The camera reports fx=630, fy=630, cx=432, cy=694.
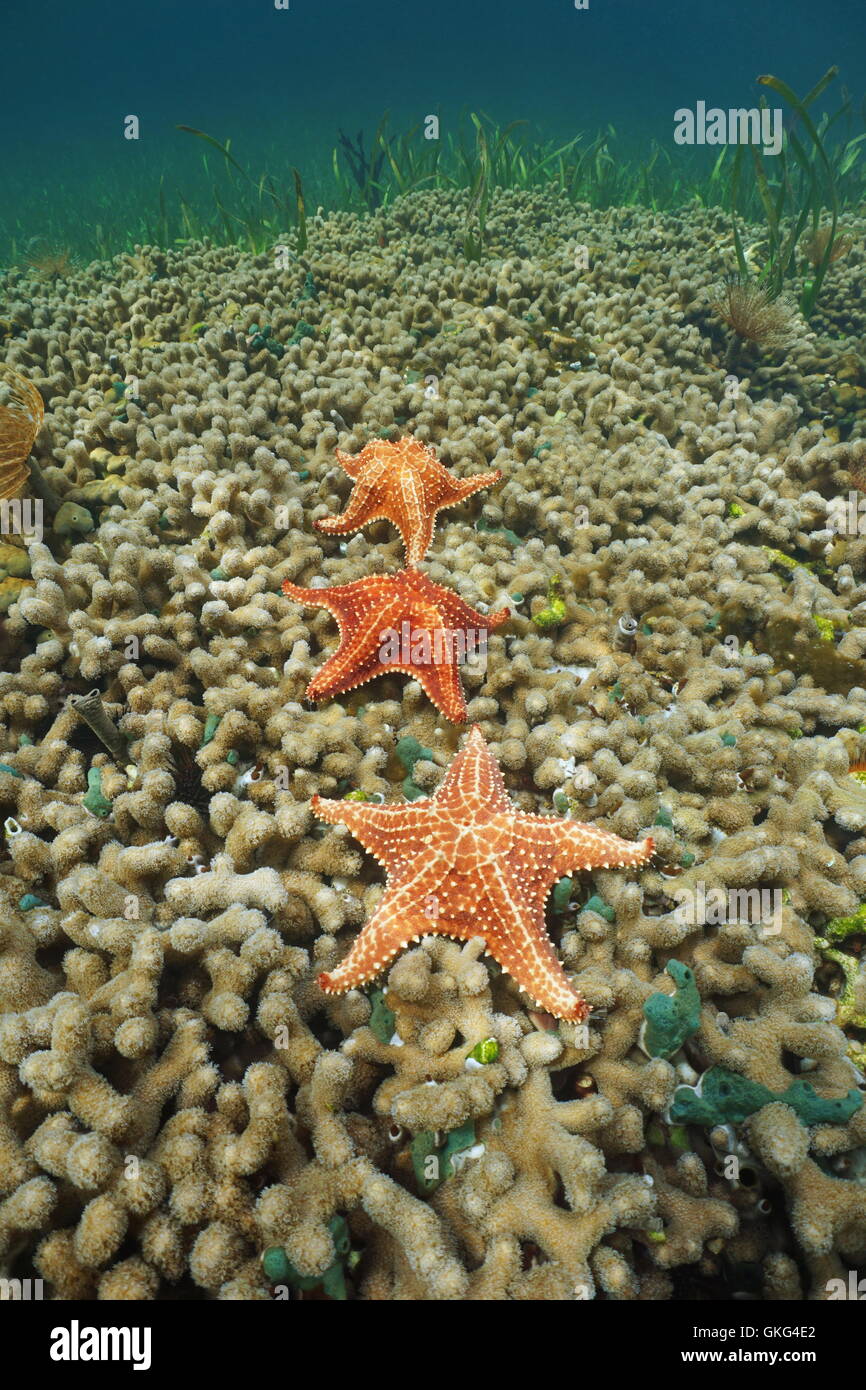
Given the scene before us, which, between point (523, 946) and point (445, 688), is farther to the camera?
point (445, 688)

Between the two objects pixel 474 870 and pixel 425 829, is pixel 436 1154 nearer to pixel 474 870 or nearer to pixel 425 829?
pixel 474 870

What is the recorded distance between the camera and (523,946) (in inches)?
98.9

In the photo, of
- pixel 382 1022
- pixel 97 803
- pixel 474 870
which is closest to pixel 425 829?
pixel 474 870

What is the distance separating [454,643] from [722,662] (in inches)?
73.8

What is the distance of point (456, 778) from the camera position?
2951 mm

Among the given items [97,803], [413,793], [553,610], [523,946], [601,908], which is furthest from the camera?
[553,610]

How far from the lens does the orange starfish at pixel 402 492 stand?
4.25 m

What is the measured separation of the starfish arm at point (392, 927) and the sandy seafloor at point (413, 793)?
120mm

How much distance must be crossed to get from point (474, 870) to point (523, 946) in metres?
0.35

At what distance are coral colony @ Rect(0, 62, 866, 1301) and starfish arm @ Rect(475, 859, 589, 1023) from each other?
0.05 feet

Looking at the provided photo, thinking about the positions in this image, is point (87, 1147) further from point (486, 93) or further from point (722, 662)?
point (486, 93)

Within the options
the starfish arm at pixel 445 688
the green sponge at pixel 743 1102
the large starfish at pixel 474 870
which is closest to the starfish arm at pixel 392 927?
the large starfish at pixel 474 870
